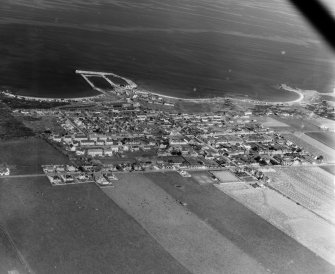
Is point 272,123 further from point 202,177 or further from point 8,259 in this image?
point 8,259

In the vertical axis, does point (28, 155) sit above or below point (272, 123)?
above

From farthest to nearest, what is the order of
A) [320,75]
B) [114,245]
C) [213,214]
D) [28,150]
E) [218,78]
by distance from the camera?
[320,75], [218,78], [28,150], [213,214], [114,245]

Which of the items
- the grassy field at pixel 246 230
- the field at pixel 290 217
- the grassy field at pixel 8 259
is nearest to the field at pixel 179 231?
the grassy field at pixel 246 230

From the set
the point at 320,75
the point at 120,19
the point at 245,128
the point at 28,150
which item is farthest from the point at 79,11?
the point at 28,150

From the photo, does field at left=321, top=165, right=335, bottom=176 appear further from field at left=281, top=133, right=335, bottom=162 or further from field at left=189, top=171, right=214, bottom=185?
field at left=189, top=171, right=214, bottom=185

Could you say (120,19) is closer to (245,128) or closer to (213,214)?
(245,128)

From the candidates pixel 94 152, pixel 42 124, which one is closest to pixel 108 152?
pixel 94 152

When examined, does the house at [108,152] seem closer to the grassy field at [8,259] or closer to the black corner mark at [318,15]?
the grassy field at [8,259]
